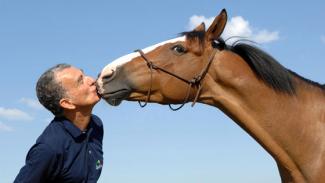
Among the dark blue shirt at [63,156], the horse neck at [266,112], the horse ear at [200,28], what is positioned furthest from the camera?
the horse ear at [200,28]

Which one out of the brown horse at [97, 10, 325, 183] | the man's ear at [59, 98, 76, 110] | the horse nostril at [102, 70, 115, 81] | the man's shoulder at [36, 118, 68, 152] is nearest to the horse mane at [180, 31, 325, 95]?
the brown horse at [97, 10, 325, 183]

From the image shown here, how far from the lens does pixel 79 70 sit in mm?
4895

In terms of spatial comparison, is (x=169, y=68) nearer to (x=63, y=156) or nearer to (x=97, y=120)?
(x=97, y=120)

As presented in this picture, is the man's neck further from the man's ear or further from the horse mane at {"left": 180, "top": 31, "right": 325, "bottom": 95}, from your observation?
the horse mane at {"left": 180, "top": 31, "right": 325, "bottom": 95}

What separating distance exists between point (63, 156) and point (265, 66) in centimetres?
302

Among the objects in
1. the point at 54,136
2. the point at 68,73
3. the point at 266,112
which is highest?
the point at 266,112

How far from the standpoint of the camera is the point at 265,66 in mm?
6016

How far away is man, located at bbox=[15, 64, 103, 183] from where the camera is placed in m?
4.26

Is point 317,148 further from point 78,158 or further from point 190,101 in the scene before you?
point 78,158

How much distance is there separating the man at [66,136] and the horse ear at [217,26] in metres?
2.03

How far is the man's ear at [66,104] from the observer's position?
4.67 metres

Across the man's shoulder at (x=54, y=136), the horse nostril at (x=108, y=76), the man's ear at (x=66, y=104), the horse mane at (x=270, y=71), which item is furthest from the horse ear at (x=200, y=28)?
the man's shoulder at (x=54, y=136)

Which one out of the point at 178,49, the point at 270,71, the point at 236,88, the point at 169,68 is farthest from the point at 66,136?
the point at 270,71

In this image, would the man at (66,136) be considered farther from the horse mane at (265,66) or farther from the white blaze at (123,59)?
the horse mane at (265,66)
